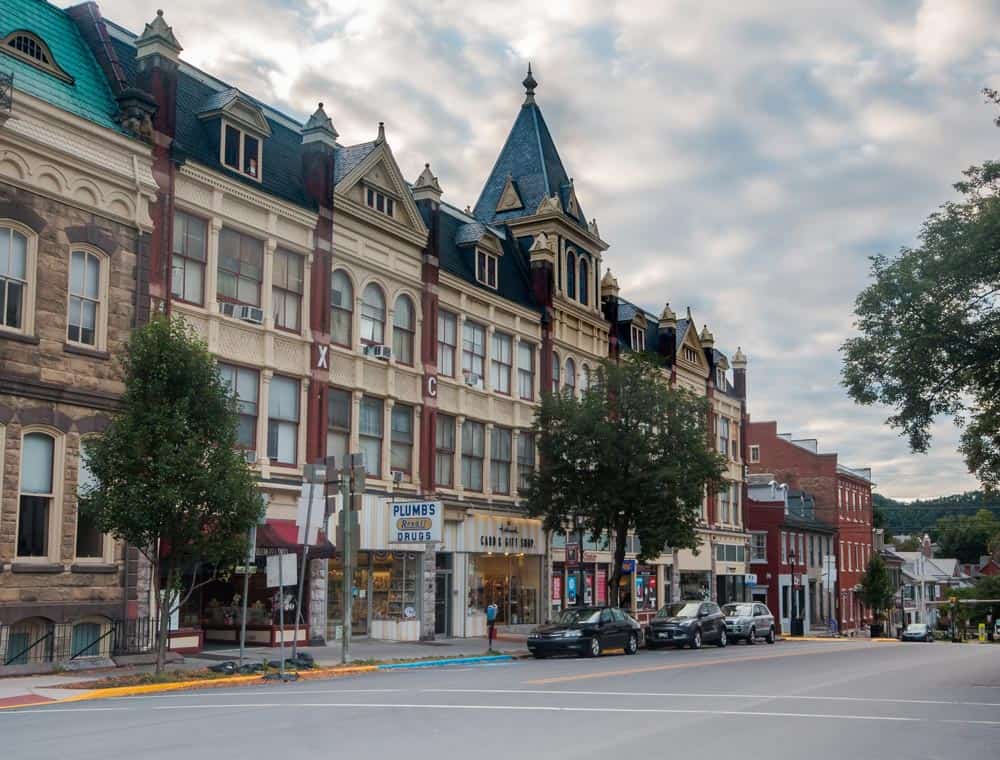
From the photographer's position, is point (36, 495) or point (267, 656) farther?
point (267, 656)

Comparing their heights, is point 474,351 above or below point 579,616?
above

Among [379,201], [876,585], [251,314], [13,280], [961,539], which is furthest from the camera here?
[961,539]

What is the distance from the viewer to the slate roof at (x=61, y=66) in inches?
956

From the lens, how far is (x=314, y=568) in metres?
30.7

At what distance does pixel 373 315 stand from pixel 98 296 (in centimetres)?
1076

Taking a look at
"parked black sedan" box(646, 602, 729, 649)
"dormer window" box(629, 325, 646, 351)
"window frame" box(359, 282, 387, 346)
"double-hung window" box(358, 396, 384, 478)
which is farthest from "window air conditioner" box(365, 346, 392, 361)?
"dormer window" box(629, 325, 646, 351)

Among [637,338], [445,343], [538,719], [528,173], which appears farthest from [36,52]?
[637,338]

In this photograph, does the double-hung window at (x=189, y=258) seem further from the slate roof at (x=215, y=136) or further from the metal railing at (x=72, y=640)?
the metal railing at (x=72, y=640)

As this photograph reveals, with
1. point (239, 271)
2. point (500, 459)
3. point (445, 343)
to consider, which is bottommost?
point (500, 459)

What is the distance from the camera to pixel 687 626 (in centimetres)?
3700

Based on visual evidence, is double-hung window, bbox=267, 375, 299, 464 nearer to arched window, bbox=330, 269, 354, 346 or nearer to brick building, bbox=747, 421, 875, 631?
arched window, bbox=330, 269, 354, 346

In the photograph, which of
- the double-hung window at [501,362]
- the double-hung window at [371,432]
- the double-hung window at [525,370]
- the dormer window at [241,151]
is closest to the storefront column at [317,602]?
the double-hung window at [371,432]

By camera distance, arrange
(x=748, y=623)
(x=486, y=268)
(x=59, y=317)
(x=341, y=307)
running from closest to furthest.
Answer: (x=59, y=317)
(x=341, y=307)
(x=486, y=268)
(x=748, y=623)

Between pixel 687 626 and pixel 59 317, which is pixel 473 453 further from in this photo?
pixel 59 317
